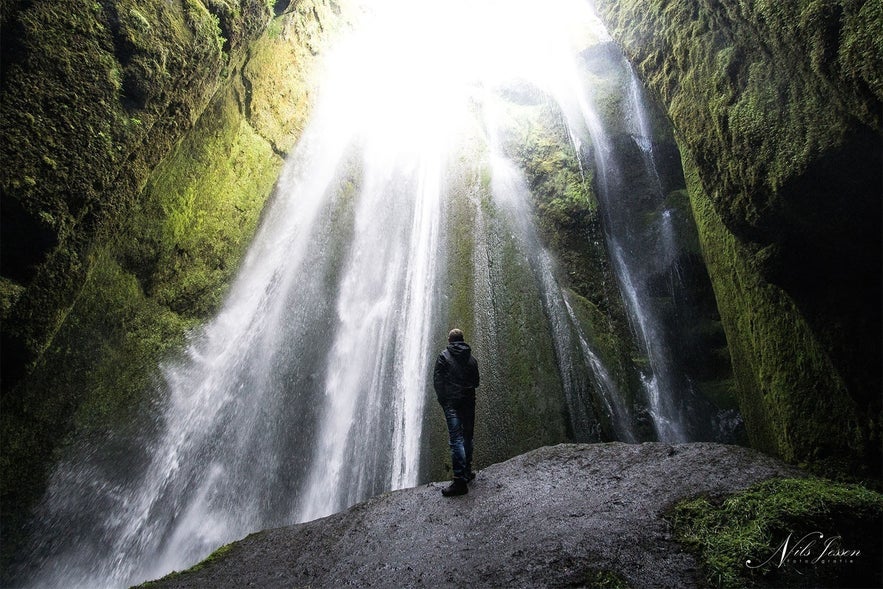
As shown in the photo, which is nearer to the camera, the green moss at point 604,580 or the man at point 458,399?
the green moss at point 604,580

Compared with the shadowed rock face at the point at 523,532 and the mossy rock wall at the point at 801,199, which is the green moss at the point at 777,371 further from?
the shadowed rock face at the point at 523,532

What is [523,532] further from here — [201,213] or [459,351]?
[201,213]

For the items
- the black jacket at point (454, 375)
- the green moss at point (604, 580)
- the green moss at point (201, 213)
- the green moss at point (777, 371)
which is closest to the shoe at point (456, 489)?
the black jacket at point (454, 375)

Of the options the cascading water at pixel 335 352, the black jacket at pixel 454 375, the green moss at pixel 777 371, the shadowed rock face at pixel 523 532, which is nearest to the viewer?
the shadowed rock face at pixel 523 532

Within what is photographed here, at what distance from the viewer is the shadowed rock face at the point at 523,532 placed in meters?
3.34

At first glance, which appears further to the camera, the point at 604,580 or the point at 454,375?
the point at 454,375

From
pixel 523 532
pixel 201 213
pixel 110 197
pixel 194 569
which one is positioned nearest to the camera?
pixel 523 532

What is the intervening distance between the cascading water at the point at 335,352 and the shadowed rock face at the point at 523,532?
2366mm

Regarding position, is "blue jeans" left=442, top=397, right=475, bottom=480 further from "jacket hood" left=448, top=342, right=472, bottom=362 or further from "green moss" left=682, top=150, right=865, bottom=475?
"green moss" left=682, top=150, right=865, bottom=475

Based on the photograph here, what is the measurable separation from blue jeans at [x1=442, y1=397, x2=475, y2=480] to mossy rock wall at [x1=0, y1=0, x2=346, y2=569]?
458cm

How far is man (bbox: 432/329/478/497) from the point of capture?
16.5ft

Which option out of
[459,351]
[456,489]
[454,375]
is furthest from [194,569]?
[459,351]

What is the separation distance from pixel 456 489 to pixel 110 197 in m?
5.34

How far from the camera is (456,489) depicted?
16.8 ft
